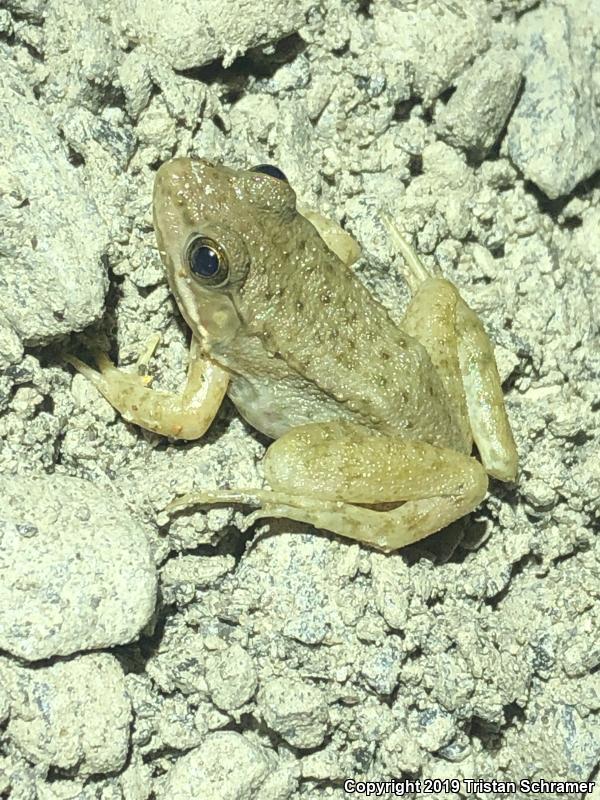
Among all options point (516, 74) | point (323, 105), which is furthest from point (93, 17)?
point (516, 74)

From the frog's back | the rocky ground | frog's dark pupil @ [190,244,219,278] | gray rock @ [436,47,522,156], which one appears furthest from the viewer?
gray rock @ [436,47,522,156]

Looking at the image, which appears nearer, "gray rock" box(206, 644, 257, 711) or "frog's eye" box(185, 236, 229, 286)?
"gray rock" box(206, 644, 257, 711)

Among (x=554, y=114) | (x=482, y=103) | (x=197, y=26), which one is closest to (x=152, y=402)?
(x=197, y=26)

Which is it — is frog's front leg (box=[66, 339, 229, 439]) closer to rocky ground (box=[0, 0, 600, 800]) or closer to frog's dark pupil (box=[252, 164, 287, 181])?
rocky ground (box=[0, 0, 600, 800])

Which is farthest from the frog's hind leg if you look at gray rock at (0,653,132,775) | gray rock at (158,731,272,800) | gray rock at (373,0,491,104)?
gray rock at (0,653,132,775)

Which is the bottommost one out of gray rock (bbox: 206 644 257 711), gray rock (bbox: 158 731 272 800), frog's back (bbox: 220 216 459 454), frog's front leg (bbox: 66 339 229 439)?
gray rock (bbox: 158 731 272 800)

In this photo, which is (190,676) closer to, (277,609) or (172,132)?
(277,609)

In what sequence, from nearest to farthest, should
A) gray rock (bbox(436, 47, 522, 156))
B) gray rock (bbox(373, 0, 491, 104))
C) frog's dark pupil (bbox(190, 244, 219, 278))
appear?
frog's dark pupil (bbox(190, 244, 219, 278))
gray rock (bbox(436, 47, 522, 156))
gray rock (bbox(373, 0, 491, 104))
